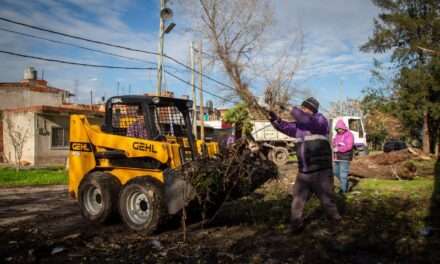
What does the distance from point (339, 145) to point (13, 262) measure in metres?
6.90

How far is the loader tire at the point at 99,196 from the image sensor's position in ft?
20.8

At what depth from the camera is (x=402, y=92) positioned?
2969 cm

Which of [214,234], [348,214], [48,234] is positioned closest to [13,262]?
[48,234]

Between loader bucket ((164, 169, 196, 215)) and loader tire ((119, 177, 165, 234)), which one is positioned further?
loader tire ((119, 177, 165, 234))

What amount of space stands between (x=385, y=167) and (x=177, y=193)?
8892 mm

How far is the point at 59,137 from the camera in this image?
73.2ft

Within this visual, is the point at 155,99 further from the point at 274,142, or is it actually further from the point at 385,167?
the point at 274,142

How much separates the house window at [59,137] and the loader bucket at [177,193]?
18.6m

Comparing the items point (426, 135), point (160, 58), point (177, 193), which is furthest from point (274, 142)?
point (177, 193)

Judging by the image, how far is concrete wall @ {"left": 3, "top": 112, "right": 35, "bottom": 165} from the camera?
2106 centimetres

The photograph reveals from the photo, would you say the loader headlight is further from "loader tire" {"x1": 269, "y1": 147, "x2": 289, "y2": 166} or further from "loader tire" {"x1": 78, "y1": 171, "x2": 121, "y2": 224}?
"loader tire" {"x1": 269, "y1": 147, "x2": 289, "y2": 166}

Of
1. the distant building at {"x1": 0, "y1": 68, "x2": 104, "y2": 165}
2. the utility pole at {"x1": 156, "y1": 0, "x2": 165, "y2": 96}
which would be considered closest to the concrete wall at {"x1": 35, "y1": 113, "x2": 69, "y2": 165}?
the distant building at {"x1": 0, "y1": 68, "x2": 104, "y2": 165}

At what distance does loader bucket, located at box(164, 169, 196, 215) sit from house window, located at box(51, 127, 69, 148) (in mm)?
18607

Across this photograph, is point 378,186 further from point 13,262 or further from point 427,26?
point 427,26
